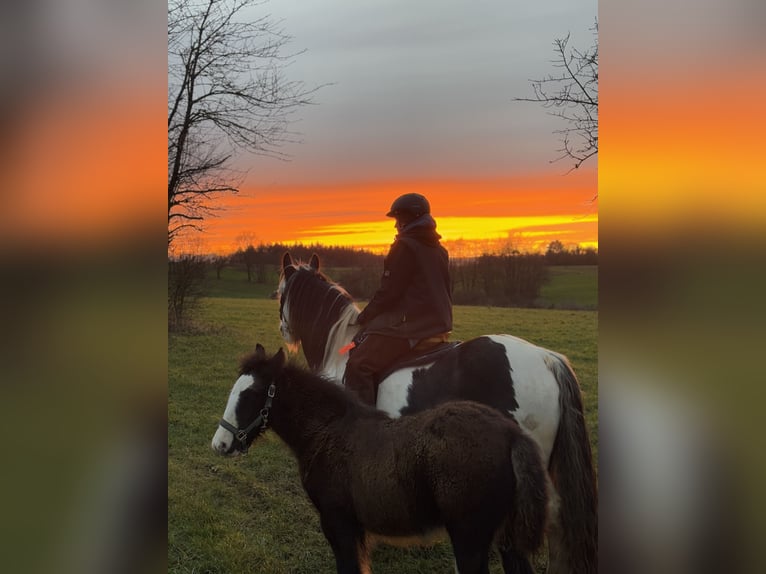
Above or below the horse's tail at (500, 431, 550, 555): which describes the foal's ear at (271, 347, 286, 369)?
above

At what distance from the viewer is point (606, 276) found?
6.89 feet

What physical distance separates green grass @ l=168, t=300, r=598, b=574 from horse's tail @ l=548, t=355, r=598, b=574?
0.44ft

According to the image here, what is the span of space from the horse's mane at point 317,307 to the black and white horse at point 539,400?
0.49 metres

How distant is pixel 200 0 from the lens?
10.3 feet

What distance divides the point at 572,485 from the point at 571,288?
98 cm

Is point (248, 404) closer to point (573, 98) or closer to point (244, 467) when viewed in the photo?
point (244, 467)

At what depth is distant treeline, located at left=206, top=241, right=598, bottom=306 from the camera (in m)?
2.88

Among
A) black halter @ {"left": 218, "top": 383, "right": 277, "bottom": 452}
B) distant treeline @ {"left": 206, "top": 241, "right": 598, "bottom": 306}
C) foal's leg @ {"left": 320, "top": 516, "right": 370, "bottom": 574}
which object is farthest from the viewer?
distant treeline @ {"left": 206, "top": 241, "right": 598, "bottom": 306}

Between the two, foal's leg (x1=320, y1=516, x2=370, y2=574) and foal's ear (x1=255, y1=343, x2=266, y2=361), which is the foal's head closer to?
foal's ear (x1=255, y1=343, x2=266, y2=361)

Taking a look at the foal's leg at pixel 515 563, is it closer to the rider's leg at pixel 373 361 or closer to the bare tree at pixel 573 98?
the rider's leg at pixel 373 361

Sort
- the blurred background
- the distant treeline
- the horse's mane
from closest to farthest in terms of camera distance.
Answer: the blurred background → the distant treeline → the horse's mane

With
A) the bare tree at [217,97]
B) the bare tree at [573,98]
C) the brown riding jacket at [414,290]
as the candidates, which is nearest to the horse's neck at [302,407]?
the brown riding jacket at [414,290]

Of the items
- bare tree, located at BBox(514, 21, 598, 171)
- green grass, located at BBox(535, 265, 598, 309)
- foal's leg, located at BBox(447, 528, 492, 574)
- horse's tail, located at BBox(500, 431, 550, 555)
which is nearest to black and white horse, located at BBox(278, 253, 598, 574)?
green grass, located at BBox(535, 265, 598, 309)

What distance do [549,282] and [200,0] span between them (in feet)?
8.43
